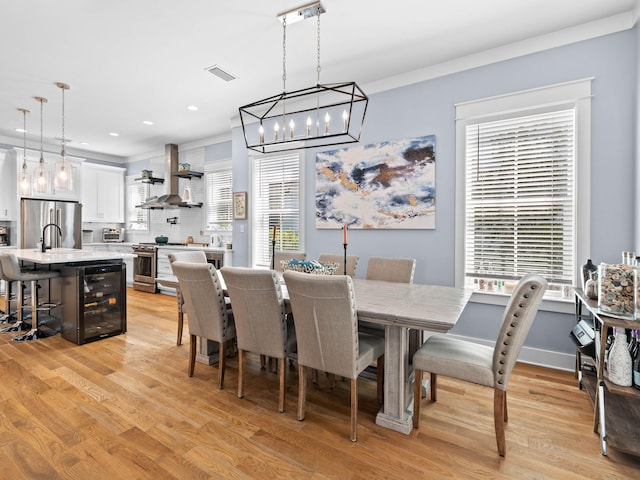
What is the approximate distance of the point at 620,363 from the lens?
5.97ft

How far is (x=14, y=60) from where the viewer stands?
10.8ft

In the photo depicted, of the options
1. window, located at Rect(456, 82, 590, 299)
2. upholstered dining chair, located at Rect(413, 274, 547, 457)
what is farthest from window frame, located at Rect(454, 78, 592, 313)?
upholstered dining chair, located at Rect(413, 274, 547, 457)

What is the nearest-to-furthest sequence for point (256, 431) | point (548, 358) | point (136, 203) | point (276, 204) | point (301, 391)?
1. point (256, 431)
2. point (301, 391)
3. point (548, 358)
4. point (276, 204)
5. point (136, 203)

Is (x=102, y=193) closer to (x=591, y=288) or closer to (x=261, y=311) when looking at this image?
(x=261, y=311)

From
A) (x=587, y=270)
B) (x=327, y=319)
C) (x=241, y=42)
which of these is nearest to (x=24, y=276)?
(x=241, y=42)

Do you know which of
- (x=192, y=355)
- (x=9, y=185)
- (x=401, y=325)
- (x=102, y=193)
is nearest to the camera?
(x=401, y=325)

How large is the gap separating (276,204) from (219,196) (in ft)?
6.08

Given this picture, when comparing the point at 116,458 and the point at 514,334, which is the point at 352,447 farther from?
the point at 116,458

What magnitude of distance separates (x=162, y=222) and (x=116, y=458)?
5.99 meters

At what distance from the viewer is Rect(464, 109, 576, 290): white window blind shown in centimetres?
289

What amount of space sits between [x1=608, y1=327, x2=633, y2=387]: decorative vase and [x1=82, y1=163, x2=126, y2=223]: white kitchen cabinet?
8.43 m

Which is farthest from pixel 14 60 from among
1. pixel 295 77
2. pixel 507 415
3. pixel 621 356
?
pixel 621 356

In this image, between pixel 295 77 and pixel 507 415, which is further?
pixel 295 77

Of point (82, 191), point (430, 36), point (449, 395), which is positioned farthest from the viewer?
point (82, 191)
